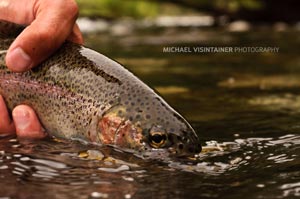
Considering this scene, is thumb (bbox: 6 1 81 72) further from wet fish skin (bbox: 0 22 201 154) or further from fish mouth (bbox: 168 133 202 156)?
fish mouth (bbox: 168 133 202 156)

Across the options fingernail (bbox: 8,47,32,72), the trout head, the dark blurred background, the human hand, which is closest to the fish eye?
the trout head

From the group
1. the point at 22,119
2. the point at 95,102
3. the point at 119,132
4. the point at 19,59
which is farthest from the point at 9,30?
the point at 119,132

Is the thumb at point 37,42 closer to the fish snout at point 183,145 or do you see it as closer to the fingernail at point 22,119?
the fingernail at point 22,119

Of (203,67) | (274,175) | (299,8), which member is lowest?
(274,175)

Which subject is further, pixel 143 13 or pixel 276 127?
pixel 143 13

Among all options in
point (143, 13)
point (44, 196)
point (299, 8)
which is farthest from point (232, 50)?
point (143, 13)

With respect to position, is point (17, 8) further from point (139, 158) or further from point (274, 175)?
point (274, 175)
